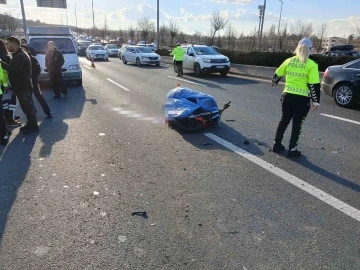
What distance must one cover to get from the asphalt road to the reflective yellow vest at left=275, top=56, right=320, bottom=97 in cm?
112

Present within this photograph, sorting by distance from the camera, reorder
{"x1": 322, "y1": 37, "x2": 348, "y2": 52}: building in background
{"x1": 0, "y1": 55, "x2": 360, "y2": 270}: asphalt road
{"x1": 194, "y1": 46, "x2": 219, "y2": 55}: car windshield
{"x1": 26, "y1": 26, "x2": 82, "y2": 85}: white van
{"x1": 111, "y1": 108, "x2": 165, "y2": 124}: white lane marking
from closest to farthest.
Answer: {"x1": 0, "y1": 55, "x2": 360, "y2": 270}: asphalt road → {"x1": 111, "y1": 108, "x2": 165, "y2": 124}: white lane marking → {"x1": 26, "y1": 26, "x2": 82, "y2": 85}: white van → {"x1": 194, "y1": 46, "x2": 219, "y2": 55}: car windshield → {"x1": 322, "y1": 37, "x2": 348, "y2": 52}: building in background

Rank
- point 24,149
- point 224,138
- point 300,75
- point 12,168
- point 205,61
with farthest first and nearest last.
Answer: point 205,61 → point 224,138 → point 24,149 → point 300,75 → point 12,168

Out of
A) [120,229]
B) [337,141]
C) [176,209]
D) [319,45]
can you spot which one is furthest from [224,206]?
[319,45]

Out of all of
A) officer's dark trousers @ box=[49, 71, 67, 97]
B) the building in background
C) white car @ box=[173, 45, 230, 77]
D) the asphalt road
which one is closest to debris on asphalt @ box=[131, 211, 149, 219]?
the asphalt road

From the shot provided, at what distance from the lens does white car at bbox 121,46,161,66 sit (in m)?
25.0

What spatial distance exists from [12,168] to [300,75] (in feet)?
15.5

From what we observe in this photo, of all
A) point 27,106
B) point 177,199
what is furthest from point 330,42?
point 177,199

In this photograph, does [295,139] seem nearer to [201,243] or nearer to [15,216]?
[201,243]

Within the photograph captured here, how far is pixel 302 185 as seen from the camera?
13.5 feet

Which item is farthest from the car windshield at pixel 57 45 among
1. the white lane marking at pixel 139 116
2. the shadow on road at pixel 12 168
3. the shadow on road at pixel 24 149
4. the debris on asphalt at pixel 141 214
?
the debris on asphalt at pixel 141 214

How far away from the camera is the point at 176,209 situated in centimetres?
354

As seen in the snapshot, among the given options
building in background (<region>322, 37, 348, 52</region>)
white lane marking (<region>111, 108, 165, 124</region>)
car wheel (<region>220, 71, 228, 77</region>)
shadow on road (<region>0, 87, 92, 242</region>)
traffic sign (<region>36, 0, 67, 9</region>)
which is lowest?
shadow on road (<region>0, 87, 92, 242</region>)

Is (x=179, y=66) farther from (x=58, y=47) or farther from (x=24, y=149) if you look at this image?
(x=24, y=149)

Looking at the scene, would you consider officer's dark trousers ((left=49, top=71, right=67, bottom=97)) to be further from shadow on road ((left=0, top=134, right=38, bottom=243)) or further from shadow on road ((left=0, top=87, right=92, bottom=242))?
shadow on road ((left=0, top=134, right=38, bottom=243))
